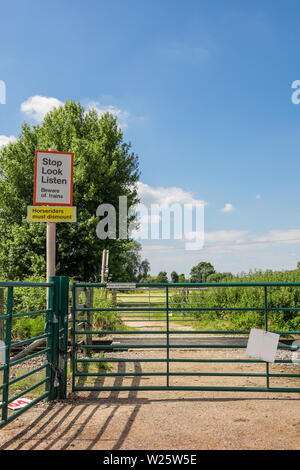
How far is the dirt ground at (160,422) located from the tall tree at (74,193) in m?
15.7

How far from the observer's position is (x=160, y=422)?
431 centimetres

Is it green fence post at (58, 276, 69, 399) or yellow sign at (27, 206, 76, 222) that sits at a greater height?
yellow sign at (27, 206, 76, 222)

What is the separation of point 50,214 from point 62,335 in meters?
1.79

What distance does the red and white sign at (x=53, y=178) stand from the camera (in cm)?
568


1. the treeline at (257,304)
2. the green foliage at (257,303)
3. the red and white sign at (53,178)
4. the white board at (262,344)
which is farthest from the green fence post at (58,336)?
the green foliage at (257,303)

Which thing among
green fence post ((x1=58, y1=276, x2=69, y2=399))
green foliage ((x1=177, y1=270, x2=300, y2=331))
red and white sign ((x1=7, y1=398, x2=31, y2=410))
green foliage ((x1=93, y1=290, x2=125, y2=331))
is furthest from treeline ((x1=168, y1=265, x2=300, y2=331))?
red and white sign ((x1=7, y1=398, x2=31, y2=410))

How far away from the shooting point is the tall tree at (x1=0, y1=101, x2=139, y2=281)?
21.1m

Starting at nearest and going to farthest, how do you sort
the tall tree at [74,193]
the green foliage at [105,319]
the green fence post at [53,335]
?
1. the green fence post at [53,335]
2. the green foliage at [105,319]
3. the tall tree at [74,193]

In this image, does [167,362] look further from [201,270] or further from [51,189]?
[201,270]

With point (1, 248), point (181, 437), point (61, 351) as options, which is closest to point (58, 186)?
point (61, 351)

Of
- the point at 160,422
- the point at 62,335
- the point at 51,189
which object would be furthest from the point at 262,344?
the point at 51,189

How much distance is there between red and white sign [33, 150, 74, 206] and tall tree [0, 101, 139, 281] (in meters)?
14.9

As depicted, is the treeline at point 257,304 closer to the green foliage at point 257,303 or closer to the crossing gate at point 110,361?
the green foliage at point 257,303

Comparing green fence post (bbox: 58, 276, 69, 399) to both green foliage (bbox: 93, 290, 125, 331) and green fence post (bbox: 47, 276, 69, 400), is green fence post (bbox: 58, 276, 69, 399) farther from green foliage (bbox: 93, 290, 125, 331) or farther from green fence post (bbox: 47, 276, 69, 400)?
green foliage (bbox: 93, 290, 125, 331)
